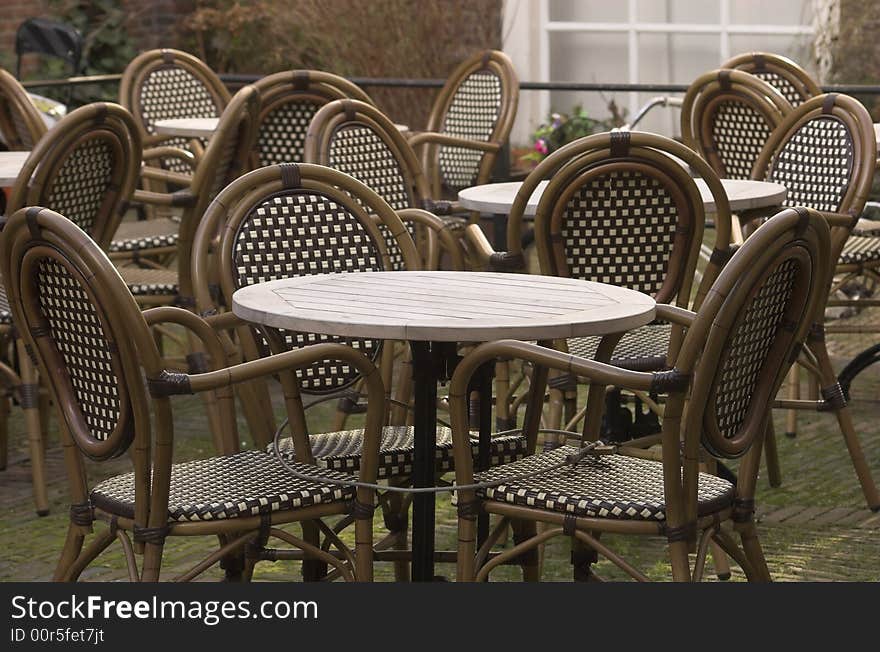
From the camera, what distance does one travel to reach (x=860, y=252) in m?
5.05

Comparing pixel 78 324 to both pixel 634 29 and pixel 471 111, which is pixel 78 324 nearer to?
pixel 471 111

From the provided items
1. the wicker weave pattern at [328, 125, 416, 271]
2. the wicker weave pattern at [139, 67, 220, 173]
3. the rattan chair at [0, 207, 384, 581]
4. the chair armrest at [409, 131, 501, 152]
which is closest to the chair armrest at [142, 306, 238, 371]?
the rattan chair at [0, 207, 384, 581]

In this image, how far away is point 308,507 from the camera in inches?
113

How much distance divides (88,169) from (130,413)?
165cm

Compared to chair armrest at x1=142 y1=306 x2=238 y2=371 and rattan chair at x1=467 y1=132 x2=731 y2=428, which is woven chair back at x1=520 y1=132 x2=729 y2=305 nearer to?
rattan chair at x1=467 y1=132 x2=731 y2=428

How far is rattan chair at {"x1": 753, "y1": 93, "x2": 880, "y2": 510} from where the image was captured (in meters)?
4.35

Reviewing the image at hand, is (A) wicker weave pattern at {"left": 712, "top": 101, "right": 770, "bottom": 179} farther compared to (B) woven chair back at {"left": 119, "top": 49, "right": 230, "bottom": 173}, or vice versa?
(B) woven chair back at {"left": 119, "top": 49, "right": 230, "bottom": 173}

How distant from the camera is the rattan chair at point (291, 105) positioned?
5.52 metres

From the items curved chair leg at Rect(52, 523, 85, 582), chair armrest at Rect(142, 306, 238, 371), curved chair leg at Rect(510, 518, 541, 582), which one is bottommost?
curved chair leg at Rect(510, 518, 541, 582)

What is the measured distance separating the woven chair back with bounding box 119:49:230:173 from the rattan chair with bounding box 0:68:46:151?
1000 millimetres

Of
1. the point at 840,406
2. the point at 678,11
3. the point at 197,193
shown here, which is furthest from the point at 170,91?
the point at 678,11

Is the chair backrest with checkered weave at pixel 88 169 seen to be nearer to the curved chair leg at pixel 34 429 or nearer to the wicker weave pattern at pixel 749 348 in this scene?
the curved chair leg at pixel 34 429

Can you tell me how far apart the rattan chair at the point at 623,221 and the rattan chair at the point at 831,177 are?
0.64 meters

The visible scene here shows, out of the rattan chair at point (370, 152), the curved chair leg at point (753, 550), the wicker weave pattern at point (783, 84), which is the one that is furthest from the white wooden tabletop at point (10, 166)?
the wicker weave pattern at point (783, 84)
